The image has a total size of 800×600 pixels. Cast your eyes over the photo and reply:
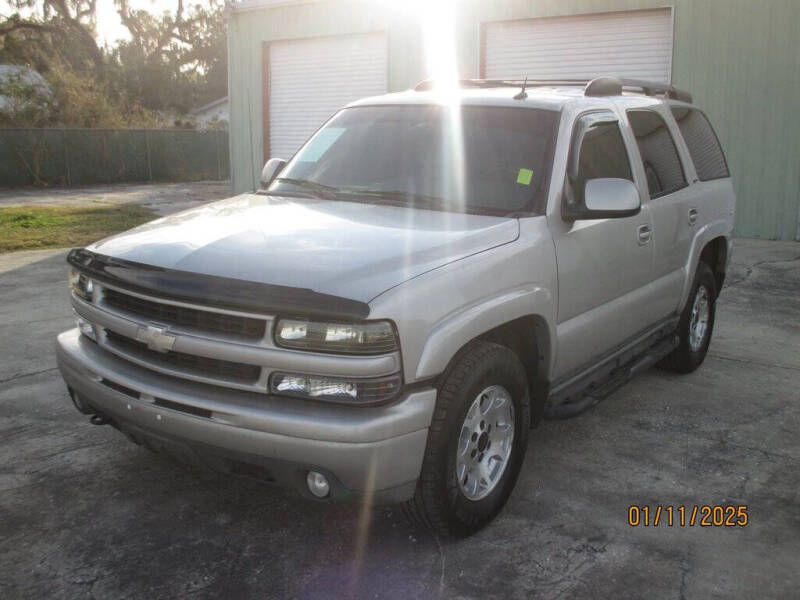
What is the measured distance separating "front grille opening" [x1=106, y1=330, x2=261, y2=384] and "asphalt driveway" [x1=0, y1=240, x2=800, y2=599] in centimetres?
58

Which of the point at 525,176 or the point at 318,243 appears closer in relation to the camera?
the point at 318,243

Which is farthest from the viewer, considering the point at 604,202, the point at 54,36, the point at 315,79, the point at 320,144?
the point at 54,36

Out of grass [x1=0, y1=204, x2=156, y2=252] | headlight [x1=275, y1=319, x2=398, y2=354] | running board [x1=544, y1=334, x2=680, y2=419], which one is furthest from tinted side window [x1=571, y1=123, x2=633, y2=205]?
grass [x1=0, y1=204, x2=156, y2=252]

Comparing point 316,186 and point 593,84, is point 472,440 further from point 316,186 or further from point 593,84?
point 593,84

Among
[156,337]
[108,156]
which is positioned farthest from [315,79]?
[156,337]

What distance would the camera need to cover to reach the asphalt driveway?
331 cm

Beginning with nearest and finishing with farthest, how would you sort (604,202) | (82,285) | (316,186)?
(82,285) < (604,202) < (316,186)

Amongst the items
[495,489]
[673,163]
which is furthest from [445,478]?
[673,163]

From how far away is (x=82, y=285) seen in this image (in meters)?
3.88

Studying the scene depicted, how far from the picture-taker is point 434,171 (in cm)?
434

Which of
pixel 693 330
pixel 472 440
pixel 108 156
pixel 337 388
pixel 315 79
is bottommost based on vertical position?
pixel 693 330

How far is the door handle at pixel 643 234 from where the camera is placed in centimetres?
482

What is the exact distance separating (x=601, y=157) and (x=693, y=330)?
2.00 meters

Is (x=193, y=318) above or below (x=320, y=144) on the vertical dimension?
below
